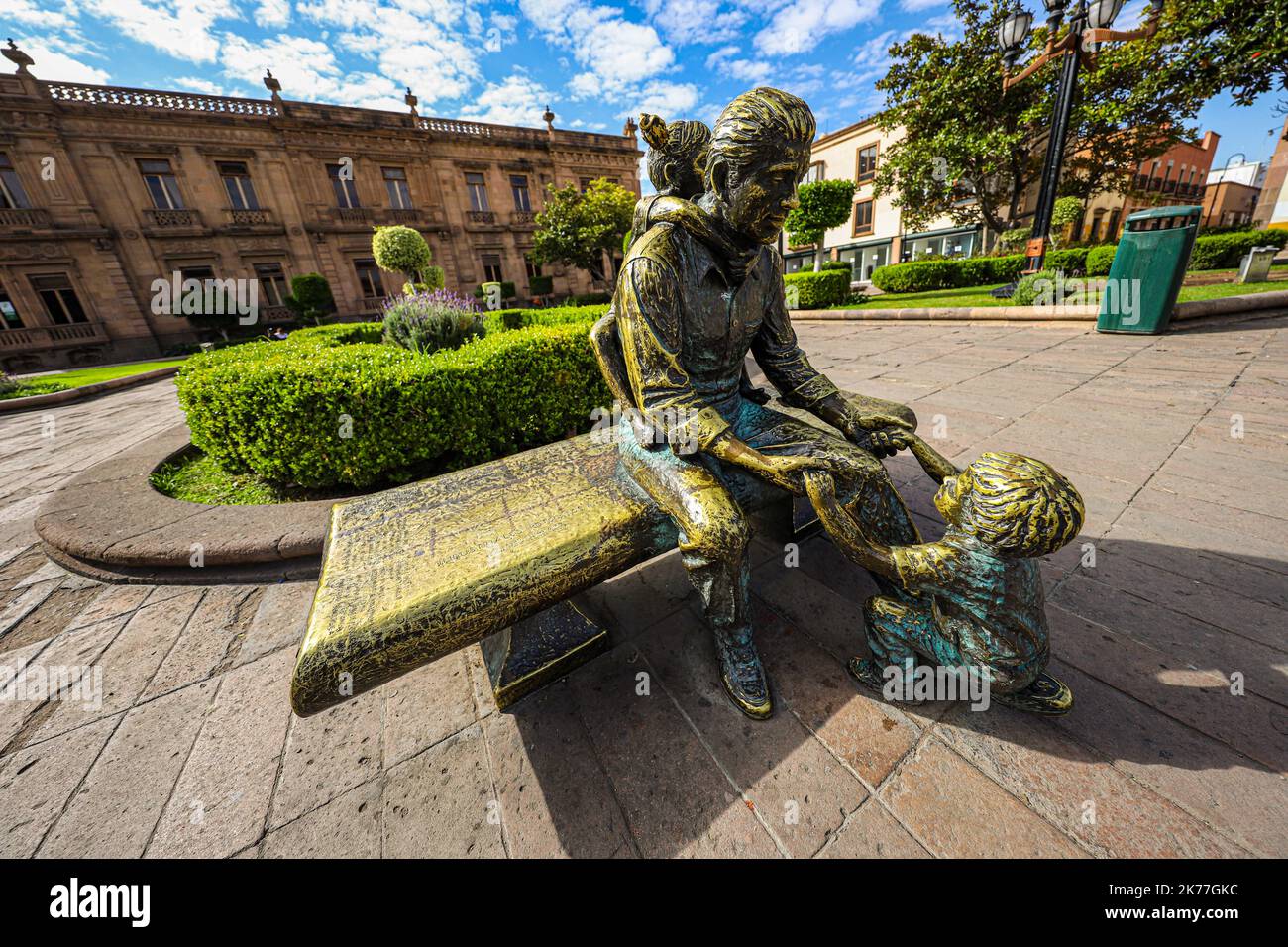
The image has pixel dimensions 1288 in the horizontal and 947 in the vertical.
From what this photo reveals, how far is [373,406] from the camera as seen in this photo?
135 inches

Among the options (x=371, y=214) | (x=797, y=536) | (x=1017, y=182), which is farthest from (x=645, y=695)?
(x=371, y=214)

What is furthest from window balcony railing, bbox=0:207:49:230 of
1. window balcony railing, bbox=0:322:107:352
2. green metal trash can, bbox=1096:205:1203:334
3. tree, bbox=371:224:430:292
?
green metal trash can, bbox=1096:205:1203:334

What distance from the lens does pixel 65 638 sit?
8.01 ft

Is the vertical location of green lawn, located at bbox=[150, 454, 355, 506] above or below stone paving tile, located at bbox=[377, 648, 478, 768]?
above

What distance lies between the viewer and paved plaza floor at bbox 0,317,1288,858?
1.37 meters

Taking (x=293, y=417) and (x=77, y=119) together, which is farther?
(x=77, y=119)

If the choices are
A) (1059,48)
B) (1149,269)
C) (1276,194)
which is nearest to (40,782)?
(1149,269)

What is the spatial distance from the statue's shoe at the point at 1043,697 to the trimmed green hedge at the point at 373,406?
3799mm

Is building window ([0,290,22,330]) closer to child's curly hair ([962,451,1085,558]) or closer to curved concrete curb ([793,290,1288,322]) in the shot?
curved concrete curb ([793,290,1288,322])

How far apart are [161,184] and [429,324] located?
23768mm

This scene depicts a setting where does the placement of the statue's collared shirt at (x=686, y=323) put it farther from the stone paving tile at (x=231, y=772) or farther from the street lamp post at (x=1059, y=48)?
the street lamp post at (x=1059, y=48)

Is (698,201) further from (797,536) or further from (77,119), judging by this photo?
(77,119)

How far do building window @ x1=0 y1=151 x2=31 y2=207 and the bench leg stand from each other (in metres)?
30.2
